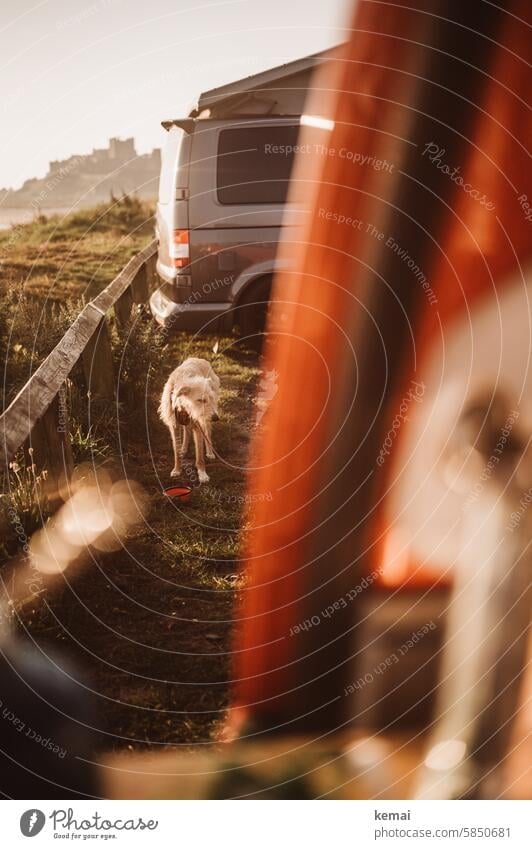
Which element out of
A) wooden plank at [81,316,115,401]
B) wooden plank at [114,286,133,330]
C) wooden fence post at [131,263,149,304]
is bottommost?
wooden plank at [81,316,115,401]

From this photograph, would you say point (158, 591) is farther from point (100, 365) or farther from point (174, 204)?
point (174, 204)

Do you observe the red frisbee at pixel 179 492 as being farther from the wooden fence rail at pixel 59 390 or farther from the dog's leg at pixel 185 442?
the wooden fence rail at pixel 59 390

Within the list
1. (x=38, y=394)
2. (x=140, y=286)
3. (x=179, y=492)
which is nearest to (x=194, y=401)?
(x=179, y=492)

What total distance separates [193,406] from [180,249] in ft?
5.39

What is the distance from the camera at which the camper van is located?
13.1 feet

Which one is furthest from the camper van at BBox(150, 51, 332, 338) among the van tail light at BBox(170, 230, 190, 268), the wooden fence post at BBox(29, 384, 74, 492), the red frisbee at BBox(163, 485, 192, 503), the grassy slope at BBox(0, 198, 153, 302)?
the wooden fence post at BBox(29, 384, 74, 492)

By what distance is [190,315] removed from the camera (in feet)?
12.8

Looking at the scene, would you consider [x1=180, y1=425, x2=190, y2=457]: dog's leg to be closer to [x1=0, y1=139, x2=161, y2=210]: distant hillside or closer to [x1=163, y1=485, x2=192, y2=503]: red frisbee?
[x1=163, y1=485, x2=192, y2=503]: red frisbee

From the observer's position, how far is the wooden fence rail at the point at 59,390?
226 centimetres

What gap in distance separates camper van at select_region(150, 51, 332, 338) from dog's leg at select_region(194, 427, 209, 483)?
1112 mm

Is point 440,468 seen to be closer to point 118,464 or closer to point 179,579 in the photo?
point 179,579

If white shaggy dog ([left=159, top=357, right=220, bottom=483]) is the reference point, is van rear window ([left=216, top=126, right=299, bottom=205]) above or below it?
above

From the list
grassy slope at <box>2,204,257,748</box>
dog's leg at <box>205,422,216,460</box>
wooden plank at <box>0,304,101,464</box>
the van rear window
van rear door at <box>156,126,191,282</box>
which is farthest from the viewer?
Result: the van rear window

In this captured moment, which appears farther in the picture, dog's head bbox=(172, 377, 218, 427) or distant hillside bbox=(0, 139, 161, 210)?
dog's head bbox=(172, 377, 218, 427)
